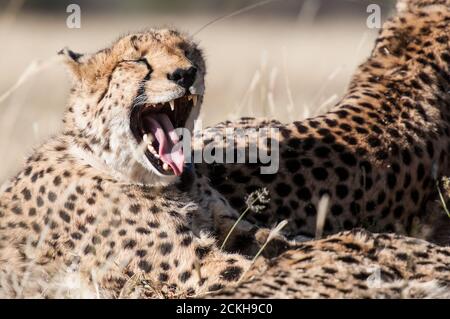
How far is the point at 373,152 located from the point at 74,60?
1331 mm

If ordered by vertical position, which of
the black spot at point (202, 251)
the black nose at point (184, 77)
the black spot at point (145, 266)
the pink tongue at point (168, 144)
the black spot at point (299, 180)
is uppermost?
the black nose at point (184, 77)

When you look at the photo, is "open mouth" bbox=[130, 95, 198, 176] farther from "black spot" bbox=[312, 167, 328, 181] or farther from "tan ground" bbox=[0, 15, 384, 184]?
"tan ground" bbox=[0, 15, 384, 184]

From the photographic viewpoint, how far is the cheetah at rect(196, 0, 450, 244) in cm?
→ 486

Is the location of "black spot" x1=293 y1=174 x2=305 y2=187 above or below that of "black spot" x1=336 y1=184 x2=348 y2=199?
above

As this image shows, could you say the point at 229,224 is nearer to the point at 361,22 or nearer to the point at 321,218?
the point at 321,218

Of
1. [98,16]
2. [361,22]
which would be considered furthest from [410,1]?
[98,16]

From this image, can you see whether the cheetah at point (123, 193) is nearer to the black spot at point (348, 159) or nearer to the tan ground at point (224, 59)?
the black spot at point (348, 159)

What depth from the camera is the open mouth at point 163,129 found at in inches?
168

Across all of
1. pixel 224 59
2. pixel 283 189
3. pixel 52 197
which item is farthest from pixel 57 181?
pixel 224 59

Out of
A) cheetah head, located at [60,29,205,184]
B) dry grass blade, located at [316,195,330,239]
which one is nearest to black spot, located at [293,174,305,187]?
dry grass blade, located at [316,195,330,239]

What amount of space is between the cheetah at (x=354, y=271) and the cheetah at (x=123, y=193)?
0.36m

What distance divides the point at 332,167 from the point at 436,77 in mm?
752

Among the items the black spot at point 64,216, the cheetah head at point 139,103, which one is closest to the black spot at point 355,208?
the cheetah head at point 139,103

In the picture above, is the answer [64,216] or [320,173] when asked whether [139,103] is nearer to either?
[64,216]
